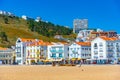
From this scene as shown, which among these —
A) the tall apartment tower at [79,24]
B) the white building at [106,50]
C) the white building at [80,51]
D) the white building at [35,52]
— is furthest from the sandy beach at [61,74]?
the tall apartment tower at [79,24]

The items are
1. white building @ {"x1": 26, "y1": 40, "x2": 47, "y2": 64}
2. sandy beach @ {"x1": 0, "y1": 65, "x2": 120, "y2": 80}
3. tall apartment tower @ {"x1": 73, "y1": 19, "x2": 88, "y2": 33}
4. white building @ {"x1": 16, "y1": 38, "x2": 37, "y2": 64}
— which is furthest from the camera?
tall apartment tower @ {"x1": 73, "y1": 19, "x2": 88, "y2": 33}

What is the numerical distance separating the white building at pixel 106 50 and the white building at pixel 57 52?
172 inches

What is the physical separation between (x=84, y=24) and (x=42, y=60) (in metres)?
69.3

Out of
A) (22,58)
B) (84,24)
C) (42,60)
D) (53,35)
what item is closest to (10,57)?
(22,58)

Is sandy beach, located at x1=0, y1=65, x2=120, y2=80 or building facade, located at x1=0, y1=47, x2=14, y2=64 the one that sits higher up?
building facade, located at x1=0, y1=47, x2=14, y2=64

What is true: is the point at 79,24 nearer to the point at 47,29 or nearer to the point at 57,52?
the point at 47,29

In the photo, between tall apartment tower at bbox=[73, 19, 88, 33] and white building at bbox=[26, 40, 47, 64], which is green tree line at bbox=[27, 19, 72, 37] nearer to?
tall apartment tower at bbox=[73, 19, 88, 33]

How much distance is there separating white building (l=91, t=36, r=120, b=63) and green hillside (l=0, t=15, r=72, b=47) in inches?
1418

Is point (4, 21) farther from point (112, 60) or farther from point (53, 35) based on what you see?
point (112, 60)

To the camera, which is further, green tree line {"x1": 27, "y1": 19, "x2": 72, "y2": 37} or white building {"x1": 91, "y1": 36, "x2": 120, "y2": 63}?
green tree line {"x1": 27, "y1": 19, "x2": 72, "y2": 37}

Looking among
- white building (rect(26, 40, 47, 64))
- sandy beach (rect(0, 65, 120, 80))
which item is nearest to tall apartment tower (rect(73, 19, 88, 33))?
white building (rect(26, 40, 47, 64))

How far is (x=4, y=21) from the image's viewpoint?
103 metres

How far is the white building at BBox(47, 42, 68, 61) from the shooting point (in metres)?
52.8

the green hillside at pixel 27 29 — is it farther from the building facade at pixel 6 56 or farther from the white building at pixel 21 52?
the white building at pixel 21 52
